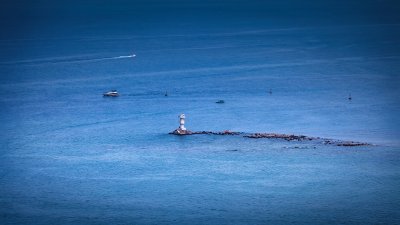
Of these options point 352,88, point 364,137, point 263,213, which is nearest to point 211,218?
point 263,213

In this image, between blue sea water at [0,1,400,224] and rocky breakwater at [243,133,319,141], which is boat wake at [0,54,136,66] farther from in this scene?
rocky breakwater at [243,133,319,141]

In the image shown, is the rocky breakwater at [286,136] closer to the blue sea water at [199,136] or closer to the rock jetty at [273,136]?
the rock jetty at [273,136]

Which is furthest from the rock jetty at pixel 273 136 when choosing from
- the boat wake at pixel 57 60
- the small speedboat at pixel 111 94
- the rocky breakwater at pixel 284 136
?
the boat wake at pixel 57 60

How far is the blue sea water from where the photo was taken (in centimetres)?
3944

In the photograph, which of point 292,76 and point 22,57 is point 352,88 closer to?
point 292,76

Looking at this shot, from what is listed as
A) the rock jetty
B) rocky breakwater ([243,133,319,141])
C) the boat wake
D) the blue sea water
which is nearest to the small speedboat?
the blue sea water

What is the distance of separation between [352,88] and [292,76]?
10825 millimetres

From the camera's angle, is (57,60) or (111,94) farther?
(57,60)

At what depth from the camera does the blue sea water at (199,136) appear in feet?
129

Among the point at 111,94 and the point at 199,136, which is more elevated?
the point at 111,94

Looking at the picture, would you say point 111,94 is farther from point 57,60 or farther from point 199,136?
point 57,60

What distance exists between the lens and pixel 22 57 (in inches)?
4075

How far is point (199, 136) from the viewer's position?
53781 millimetres

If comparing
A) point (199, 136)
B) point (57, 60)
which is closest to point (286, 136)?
point (199, 136)
